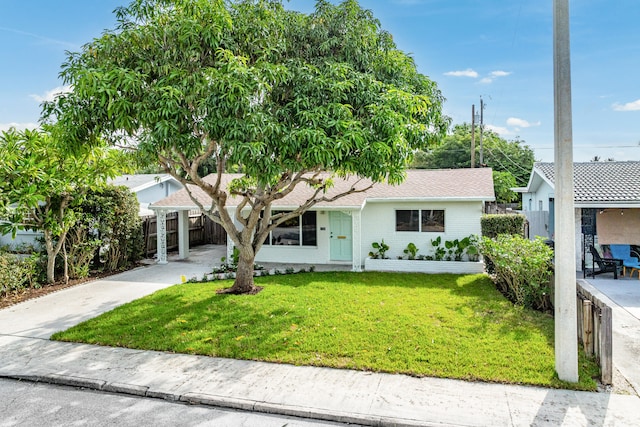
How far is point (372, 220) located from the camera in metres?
14.3

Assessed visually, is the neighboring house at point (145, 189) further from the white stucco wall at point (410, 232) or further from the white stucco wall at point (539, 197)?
the white stucco wall at point (539, 197)

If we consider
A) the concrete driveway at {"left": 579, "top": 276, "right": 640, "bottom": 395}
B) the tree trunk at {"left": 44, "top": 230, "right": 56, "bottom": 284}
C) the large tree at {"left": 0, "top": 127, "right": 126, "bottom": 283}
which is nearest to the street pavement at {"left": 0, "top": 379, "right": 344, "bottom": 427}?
the concrete driveway at {"left": 579, "top": 276, "right": 640, "bottom": 395}

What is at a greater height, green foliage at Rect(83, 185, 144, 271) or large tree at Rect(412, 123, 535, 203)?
large tree at Rect(412, 123, 535, 203)

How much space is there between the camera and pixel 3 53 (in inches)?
452

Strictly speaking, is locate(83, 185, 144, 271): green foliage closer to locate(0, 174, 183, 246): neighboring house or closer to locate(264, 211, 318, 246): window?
locate(0, 174, 183, 246): neighboring house

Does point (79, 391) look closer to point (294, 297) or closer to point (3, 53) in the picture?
point (294, 297)

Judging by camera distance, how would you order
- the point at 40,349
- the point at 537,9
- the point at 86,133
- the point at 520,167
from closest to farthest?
the point at 537,9 → the point at 40,349 → the point at 86,133 → the point at 520,167

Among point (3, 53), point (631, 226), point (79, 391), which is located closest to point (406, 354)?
point (79, 391)

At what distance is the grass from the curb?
1.20 m

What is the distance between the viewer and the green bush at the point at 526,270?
27.1 feet

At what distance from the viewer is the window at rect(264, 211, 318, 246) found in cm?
1449

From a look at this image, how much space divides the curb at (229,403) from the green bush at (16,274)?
524 centimetres

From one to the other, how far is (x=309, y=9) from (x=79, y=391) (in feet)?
28.2

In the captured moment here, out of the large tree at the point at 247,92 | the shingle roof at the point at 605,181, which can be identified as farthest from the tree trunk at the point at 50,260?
the shingle roof at the point at 605,181
